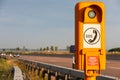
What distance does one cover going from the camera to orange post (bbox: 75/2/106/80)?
449 cm

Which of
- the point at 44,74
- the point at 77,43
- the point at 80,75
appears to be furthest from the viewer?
the point at 44,74

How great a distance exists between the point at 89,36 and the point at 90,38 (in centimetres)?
3

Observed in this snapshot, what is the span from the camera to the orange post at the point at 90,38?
4492 millimetres

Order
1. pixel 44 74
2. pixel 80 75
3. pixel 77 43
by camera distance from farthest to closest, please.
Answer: pixel 44 74 → pixel 80 75 → pixel 77 43

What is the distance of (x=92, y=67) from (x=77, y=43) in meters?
0.34

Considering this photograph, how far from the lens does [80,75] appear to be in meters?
11.1

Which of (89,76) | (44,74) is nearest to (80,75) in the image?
(89,76)

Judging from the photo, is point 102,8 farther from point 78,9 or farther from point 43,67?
point 43,67

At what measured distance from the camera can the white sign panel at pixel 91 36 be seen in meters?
4.52

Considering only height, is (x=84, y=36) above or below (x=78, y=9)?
below

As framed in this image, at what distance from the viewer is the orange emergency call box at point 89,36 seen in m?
4.49

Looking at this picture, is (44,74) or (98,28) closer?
(98,28)

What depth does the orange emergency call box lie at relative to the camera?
4492mm

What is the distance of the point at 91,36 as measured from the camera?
14.9 ft
